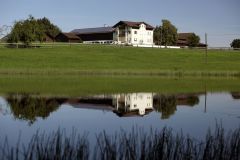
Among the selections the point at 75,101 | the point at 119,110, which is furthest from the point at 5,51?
the point at 119,110

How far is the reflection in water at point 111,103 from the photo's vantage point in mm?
30312

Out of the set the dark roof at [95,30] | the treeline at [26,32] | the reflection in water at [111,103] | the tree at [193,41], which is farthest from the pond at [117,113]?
the tree at [193,41]

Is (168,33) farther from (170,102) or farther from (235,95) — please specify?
(170,102)

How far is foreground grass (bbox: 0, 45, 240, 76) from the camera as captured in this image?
79.4m

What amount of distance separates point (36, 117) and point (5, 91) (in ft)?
61.0

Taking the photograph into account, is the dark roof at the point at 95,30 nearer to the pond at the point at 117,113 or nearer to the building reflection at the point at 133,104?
the building reflection at the point at 133,104

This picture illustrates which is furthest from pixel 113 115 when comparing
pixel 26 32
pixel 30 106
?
pixel 26 32

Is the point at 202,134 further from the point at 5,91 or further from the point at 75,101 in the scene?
the point at 5,91

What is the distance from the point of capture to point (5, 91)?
1757 inches

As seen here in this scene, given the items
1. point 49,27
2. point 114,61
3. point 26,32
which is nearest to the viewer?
point 114,61

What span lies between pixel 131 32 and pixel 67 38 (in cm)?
2080

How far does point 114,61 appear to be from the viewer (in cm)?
9200

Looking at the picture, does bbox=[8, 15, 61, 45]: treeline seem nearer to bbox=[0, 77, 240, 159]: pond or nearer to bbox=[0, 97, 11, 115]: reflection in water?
bbox=[0, 77, 240, 159]: pond

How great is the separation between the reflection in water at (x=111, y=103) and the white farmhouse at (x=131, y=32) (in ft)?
374
